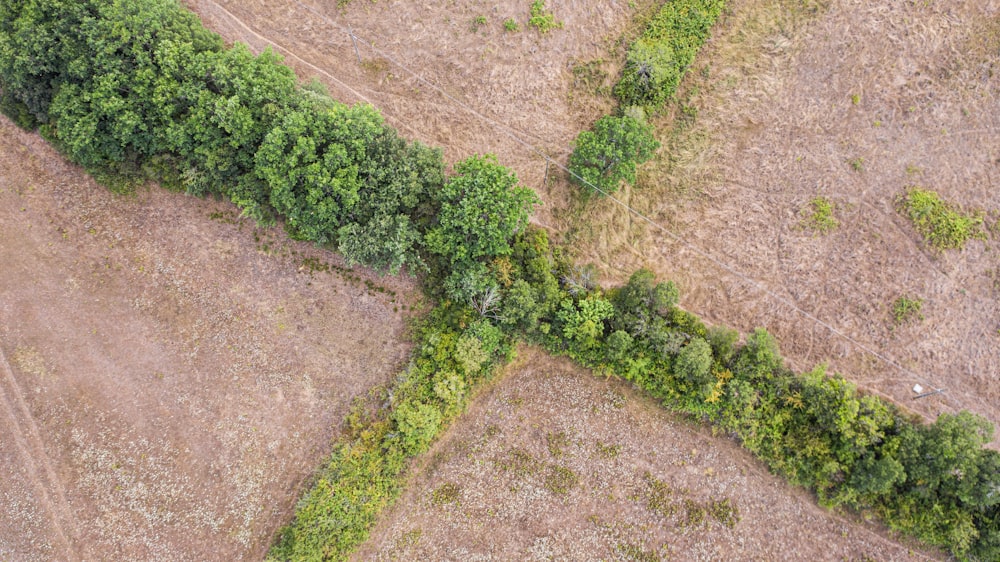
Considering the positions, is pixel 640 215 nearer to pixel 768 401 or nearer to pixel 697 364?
pixel 697 364

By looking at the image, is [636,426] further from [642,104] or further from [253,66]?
[253,66]

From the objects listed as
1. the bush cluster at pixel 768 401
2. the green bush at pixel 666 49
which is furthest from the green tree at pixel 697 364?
the green bush at pixel 666 49

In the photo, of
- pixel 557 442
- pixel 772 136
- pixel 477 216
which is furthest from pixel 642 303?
pixel 772 136

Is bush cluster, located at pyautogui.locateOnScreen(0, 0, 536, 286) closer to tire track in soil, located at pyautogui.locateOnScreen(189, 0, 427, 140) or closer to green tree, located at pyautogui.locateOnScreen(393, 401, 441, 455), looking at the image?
tire track in soil, located at pyautogui.locateOnScreen(189, 0, 427, 140)

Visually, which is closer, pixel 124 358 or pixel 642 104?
pixel 124 358

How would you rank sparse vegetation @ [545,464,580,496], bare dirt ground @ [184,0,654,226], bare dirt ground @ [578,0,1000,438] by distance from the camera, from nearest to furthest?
sparse vegetation @ [545,464,580,496] < bare dirt ground @ [184,0,654,226] < bare dirt ground @ [578,0,1000,438]

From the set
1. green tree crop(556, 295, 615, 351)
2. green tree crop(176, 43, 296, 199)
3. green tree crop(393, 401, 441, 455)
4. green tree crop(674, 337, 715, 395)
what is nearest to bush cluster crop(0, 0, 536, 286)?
green tree crop(176, 43, 296, 199)

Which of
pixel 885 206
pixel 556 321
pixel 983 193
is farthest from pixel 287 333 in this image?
pixel 983 193

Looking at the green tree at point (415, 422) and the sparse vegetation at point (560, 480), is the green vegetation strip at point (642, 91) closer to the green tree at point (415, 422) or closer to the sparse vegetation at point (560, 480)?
the green tree at point (415, 422)
